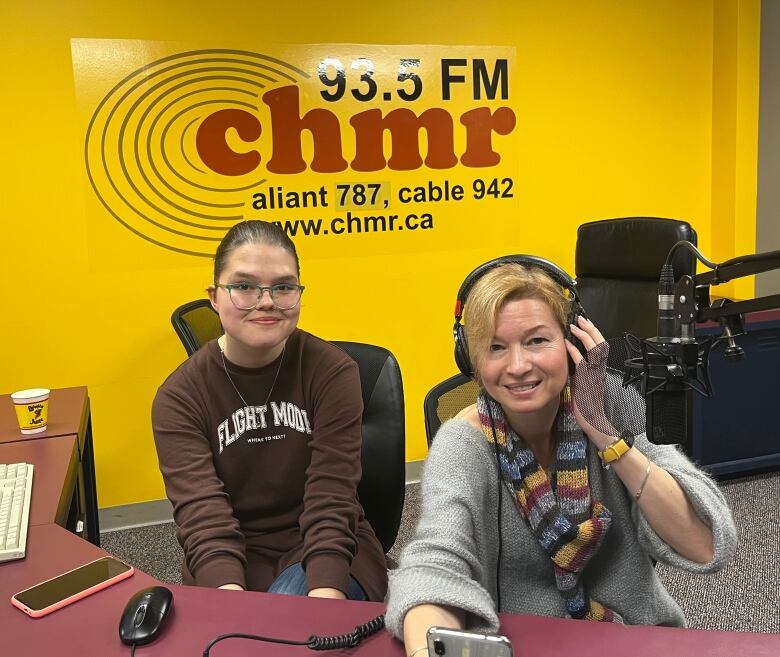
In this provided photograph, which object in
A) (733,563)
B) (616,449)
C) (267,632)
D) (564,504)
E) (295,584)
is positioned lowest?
(733,563)

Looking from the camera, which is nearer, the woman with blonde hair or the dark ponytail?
the woman with blonde hair

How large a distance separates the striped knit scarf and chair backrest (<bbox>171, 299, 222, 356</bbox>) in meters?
1.58

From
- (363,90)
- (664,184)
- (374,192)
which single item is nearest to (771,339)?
(664,184)

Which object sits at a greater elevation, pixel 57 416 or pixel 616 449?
pixel 616 449

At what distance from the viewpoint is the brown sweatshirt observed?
62.7 inches

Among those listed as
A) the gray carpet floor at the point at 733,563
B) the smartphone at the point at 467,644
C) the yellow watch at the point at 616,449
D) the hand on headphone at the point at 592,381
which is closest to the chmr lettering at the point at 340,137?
the gray carpet floor at the point at 733,563

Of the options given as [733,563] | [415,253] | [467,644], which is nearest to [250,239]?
[467,644]

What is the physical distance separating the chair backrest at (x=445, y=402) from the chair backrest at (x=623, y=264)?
1.30m

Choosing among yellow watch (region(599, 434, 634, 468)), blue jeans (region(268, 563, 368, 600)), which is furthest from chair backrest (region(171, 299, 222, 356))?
yellow watch (region(599, 434, 634, 468))

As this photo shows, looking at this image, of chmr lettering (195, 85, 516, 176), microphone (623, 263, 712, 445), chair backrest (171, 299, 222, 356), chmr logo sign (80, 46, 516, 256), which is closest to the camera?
microphone (623, 263, 712, 445)

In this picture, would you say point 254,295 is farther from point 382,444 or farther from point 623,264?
point 623,264

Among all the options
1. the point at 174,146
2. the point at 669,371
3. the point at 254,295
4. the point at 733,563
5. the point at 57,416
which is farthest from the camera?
the point at 174,146

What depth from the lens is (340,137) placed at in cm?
339

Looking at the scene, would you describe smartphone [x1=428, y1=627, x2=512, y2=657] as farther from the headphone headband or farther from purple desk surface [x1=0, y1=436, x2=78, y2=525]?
purple desk surface [x1=0, y1=436, x2=78, y2=525]
